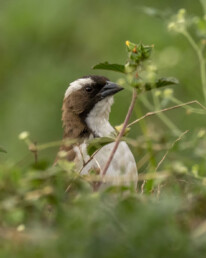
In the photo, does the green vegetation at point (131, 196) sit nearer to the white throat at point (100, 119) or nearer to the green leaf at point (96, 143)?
the green leaf at point (96, 143)

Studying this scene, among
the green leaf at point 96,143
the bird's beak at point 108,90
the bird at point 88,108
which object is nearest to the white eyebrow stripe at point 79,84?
the bird at point 88,108

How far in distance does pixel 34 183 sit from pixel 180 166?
0.44 metres

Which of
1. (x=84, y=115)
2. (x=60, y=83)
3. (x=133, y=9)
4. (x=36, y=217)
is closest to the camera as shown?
(x=36, y=217)

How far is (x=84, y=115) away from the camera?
6.43 meters

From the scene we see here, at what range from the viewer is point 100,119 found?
6.24m

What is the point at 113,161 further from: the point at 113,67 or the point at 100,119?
the point at 113,67

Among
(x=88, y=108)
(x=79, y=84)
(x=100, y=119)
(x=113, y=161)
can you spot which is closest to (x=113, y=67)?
(x=113, y=161)

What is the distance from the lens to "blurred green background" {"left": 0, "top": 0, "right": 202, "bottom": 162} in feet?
33.4

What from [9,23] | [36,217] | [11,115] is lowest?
[11,115]

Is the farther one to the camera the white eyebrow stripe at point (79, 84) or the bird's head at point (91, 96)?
the white eyebrow stripe at point (79, 84)

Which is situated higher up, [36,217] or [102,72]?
[36,217]

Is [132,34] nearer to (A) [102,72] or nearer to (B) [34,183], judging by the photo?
(A) [102,72]

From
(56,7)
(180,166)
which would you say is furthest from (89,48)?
(180,166)

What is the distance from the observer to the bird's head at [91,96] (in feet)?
20.9
